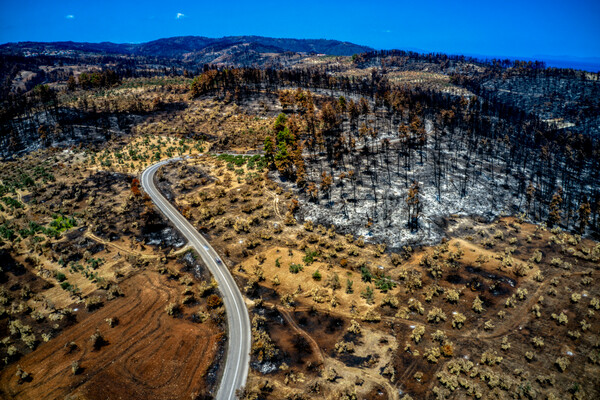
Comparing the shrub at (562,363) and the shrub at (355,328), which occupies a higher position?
the shrub at (355,328)

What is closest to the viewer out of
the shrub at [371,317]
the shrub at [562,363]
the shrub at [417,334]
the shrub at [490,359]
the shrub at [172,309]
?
the shrub at [562,363]

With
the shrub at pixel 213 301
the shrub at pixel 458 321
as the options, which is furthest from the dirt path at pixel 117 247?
the shrub at pixel 458 321

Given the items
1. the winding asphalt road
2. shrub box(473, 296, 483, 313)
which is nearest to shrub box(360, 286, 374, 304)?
shrub box(473, 296, 483, 313)

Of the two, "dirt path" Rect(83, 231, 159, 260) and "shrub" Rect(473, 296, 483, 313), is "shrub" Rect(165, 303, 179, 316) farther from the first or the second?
"shrub" Rect(473, 296, 483, 313)

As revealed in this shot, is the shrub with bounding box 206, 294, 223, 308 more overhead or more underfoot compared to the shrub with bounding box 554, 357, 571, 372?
more overhead

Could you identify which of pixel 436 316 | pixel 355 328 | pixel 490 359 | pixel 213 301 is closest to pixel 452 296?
pixel 436 316

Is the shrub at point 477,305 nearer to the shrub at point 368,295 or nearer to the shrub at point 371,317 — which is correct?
the shrub at point 371,317
